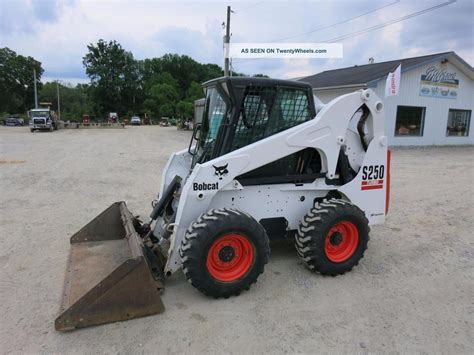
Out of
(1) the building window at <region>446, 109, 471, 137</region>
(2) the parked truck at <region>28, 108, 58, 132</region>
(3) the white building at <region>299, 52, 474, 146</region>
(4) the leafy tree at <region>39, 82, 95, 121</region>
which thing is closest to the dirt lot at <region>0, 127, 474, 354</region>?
(3) the white building at <region>299, 52, 474, 146</region>

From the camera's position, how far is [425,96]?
2066 centimetres

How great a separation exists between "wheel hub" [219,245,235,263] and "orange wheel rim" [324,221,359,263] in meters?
1.12

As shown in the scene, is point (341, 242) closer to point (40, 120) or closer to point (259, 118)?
point (259, 118)

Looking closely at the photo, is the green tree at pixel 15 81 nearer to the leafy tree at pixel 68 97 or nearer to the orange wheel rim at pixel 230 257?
the leafy tree at pixel 68 97

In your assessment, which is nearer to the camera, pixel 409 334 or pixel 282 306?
pixel 409 334

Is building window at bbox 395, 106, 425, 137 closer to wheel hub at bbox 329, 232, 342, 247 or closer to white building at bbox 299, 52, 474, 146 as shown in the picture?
white building at bbox 299, 52, 474, 146

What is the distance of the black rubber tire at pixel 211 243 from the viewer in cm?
344

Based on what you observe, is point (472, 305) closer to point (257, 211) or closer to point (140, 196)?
point (257, 211)

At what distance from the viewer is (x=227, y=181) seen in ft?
12.3

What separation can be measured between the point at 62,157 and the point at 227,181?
1256cm

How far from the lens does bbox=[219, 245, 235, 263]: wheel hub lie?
3.67 m

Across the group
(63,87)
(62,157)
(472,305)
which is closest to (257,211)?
(472,305)

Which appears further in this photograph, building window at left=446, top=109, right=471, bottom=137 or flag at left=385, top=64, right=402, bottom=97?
building window at left=446, top=109, right=471, bottom=137

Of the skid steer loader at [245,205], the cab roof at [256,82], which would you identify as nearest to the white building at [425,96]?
the skid steer loader at [245,205]
